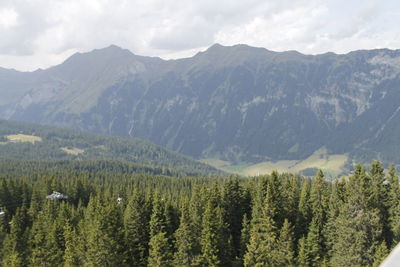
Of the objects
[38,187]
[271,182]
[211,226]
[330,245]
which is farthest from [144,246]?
[38,187]

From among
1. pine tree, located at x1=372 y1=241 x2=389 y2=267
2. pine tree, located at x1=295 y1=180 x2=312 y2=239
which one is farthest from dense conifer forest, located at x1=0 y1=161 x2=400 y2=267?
pine tree, located at x1=372 y1=241 x2=389 y2=267

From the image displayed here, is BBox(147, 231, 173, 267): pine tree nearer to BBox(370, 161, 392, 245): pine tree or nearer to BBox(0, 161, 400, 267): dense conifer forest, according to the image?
BBox(0, 161, 400, 267): dense conifer forest

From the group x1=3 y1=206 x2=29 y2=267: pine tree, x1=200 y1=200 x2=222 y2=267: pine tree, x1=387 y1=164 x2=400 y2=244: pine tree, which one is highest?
x1=387 y1=164 x2=400 y2=244: pine tree

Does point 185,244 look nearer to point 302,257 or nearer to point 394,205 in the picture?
point 302,257

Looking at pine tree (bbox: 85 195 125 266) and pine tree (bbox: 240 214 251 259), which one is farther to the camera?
pine tree (bbox: 240 214 251 259)

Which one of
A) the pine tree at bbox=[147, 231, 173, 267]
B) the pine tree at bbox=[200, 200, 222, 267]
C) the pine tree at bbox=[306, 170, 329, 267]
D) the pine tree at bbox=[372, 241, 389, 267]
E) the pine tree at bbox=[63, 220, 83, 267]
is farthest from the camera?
the pine tree at bbox=[306, 170, 329, 267]

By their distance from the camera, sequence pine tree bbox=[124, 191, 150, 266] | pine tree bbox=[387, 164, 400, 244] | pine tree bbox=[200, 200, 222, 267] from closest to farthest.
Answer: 1. pine tree bbox=[387, 164, 400, 244]
2. pine tree bbox=[200, 200, 222, 267]
3. pine tree bbox=[124, 191, 150, 266]

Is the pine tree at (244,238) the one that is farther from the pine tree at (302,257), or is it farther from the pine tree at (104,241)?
the pine tree at (104,241)

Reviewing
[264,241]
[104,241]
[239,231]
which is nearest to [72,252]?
[104,241]

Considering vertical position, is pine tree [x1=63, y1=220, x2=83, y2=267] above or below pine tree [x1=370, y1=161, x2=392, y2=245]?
below

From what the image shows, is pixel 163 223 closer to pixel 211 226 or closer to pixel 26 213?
pixel 211 226

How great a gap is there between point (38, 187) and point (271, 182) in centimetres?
9792

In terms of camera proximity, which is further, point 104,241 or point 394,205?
point 394,205

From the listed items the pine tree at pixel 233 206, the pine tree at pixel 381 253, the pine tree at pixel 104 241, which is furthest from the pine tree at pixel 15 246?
the pine tree at pixel 381 253
